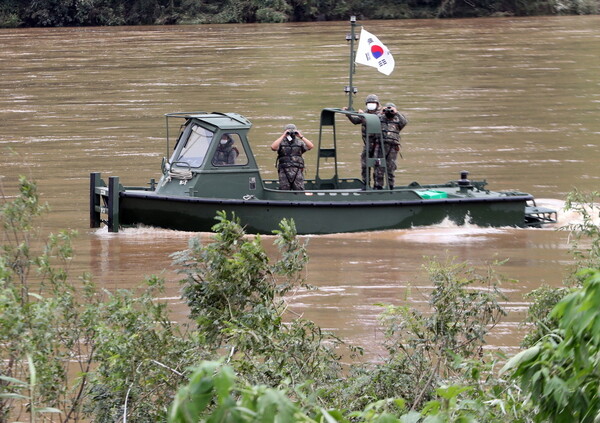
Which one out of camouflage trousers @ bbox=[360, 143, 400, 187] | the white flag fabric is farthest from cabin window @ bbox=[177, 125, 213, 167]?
the white flag fabric

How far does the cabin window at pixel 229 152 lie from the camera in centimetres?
1430

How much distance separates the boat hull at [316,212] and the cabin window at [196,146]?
0.60 meters

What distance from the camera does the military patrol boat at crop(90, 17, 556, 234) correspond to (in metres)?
14.2

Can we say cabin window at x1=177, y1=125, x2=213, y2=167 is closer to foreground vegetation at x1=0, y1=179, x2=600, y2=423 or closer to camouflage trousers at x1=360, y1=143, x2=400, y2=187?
camouflage trousers at x1=360, y1=143, x2=400, y2=187

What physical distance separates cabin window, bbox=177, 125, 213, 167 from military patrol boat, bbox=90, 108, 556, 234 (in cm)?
1

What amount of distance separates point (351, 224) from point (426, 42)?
1156 inches

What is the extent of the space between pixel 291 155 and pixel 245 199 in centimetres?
90

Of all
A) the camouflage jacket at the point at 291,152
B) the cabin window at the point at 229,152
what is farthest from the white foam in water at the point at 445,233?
the cabin window at the point at 229,152

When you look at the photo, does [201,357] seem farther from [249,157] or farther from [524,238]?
[524,238]

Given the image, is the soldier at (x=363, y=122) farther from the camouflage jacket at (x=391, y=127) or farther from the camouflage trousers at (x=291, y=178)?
the camouflage trousers at (x=291, y=178)

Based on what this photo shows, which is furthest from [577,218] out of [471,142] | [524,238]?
[471,142]

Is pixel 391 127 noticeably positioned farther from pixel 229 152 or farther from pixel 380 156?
pixel 229 152

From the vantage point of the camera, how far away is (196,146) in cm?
1446

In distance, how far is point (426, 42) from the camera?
43.0 metres
